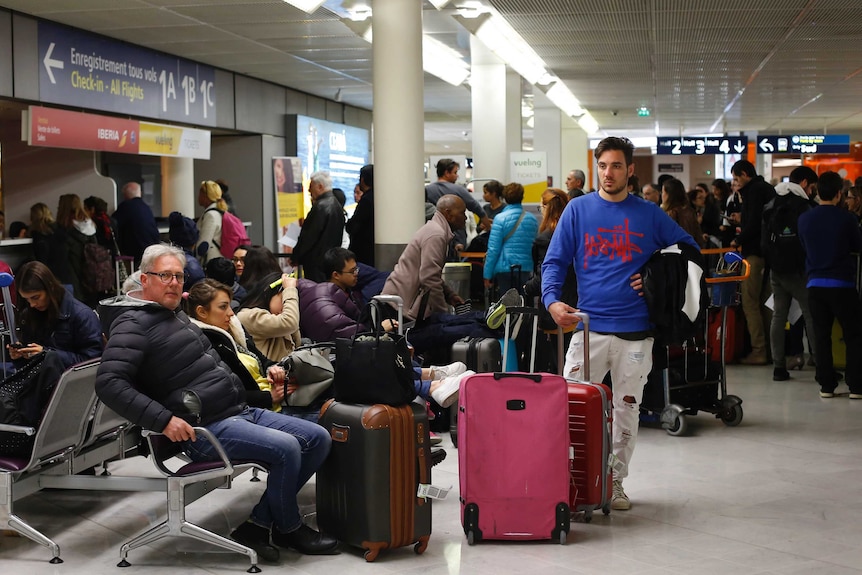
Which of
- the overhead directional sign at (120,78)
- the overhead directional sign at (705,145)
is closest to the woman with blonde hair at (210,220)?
the overhead directional sign at (120,78)

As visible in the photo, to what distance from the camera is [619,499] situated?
4805 millimetres

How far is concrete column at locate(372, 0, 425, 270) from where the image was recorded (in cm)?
862

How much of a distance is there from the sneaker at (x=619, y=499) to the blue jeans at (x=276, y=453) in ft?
4.74

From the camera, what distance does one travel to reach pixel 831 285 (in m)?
7.63

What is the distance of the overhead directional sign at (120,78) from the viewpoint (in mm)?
10234

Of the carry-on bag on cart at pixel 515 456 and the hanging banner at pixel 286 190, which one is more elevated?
the hanging banner at pixel 286 190

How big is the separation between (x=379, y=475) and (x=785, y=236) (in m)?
5.35

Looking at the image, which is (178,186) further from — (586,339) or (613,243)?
(586,339)

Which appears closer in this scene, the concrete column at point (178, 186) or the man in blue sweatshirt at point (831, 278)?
the man in blue sweatshirt at point (831, 278)

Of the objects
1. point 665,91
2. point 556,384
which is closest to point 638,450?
point 556,384

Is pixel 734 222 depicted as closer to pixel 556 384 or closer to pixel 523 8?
pixel 523 8

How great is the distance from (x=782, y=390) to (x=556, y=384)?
4.45 m

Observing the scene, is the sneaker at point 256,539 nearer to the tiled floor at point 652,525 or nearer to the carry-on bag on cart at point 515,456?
the tiled floor at point 652,525

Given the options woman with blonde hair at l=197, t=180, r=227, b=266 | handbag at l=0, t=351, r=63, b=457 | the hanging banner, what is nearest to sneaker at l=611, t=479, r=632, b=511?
handbag at l=0, t=351, r=63, b=457
